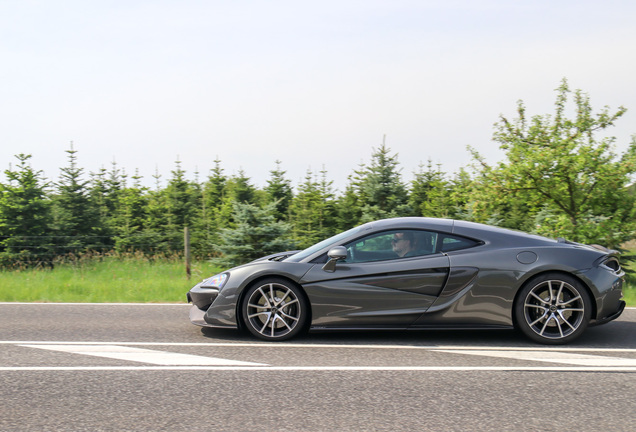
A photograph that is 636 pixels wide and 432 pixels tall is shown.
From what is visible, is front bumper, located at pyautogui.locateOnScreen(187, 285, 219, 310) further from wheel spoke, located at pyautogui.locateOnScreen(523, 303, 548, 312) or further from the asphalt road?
wheel spoke, located at pyautogui.locateOnScreen(523, 303, 548, 312)

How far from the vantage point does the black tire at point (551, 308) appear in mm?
6336

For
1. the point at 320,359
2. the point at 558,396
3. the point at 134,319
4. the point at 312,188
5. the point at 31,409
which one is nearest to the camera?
the point at 31,409

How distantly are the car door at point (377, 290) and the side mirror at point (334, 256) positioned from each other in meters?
0.04

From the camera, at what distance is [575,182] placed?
48.0 ft

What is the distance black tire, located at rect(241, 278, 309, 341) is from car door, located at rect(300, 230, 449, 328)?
14 centimetres

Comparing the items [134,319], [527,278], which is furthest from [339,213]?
[527,278]

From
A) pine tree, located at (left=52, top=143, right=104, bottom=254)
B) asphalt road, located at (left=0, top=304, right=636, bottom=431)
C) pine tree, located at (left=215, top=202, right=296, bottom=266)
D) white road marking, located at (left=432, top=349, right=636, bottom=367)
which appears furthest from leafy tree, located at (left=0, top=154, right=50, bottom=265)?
white road marking, located at (left=432, top=349, right=636, bottom=367)

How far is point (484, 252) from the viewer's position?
258 inches

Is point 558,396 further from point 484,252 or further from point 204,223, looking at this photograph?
point 204,223

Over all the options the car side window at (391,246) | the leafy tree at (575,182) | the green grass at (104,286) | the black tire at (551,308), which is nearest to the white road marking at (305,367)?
the black tire at (551,308)

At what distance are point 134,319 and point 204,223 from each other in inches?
655

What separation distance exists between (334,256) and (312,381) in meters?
1.74

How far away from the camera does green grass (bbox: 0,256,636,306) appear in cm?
1035

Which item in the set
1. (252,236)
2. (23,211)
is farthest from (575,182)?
(23,211)
